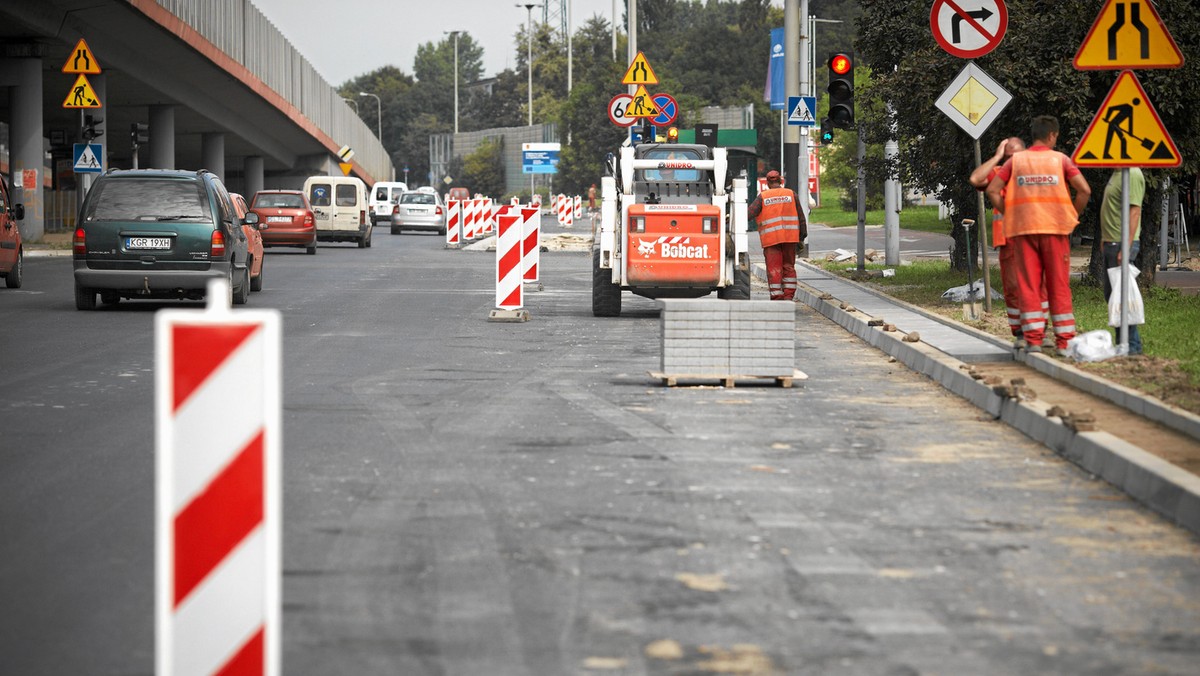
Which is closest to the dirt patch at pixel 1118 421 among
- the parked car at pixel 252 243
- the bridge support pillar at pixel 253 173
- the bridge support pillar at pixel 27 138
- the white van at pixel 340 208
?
the parked car at pixel 252 243

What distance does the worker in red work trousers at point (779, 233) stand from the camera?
21.9 m

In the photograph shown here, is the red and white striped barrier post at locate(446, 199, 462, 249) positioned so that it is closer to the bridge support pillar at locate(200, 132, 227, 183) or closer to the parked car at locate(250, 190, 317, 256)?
the parked car at locate(250, 190, 317, 256)

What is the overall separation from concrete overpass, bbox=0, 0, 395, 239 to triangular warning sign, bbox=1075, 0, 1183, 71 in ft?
92.9

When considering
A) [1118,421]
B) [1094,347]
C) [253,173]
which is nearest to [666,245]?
[1094,347]

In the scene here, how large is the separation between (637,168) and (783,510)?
49.0 feet

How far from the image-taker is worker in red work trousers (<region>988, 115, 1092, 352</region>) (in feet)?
46.9

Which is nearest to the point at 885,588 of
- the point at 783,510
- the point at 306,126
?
the point at 783,510

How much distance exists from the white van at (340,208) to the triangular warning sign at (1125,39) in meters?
35.7

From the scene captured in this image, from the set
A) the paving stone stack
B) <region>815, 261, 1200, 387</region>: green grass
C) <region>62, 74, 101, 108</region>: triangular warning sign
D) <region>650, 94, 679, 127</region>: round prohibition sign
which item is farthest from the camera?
<region>650, 94, 679, 127</region>: round prohibition sign

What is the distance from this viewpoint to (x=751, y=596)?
6383 mm

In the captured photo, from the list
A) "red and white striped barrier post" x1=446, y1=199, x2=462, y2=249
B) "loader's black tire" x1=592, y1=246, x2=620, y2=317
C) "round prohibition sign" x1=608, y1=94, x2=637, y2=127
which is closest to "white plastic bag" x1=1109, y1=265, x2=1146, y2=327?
"loader's black tire" x1=592, y1=246, x2=620, y2=317

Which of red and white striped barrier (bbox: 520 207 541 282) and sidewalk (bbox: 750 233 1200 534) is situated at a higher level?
red and white striped barrier (bbox: 520 207 541 282)

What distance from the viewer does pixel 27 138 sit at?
44750 millimetres

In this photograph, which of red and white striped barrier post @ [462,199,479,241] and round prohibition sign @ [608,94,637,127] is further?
red and white striped barrier post @ [462,199,479,241]
